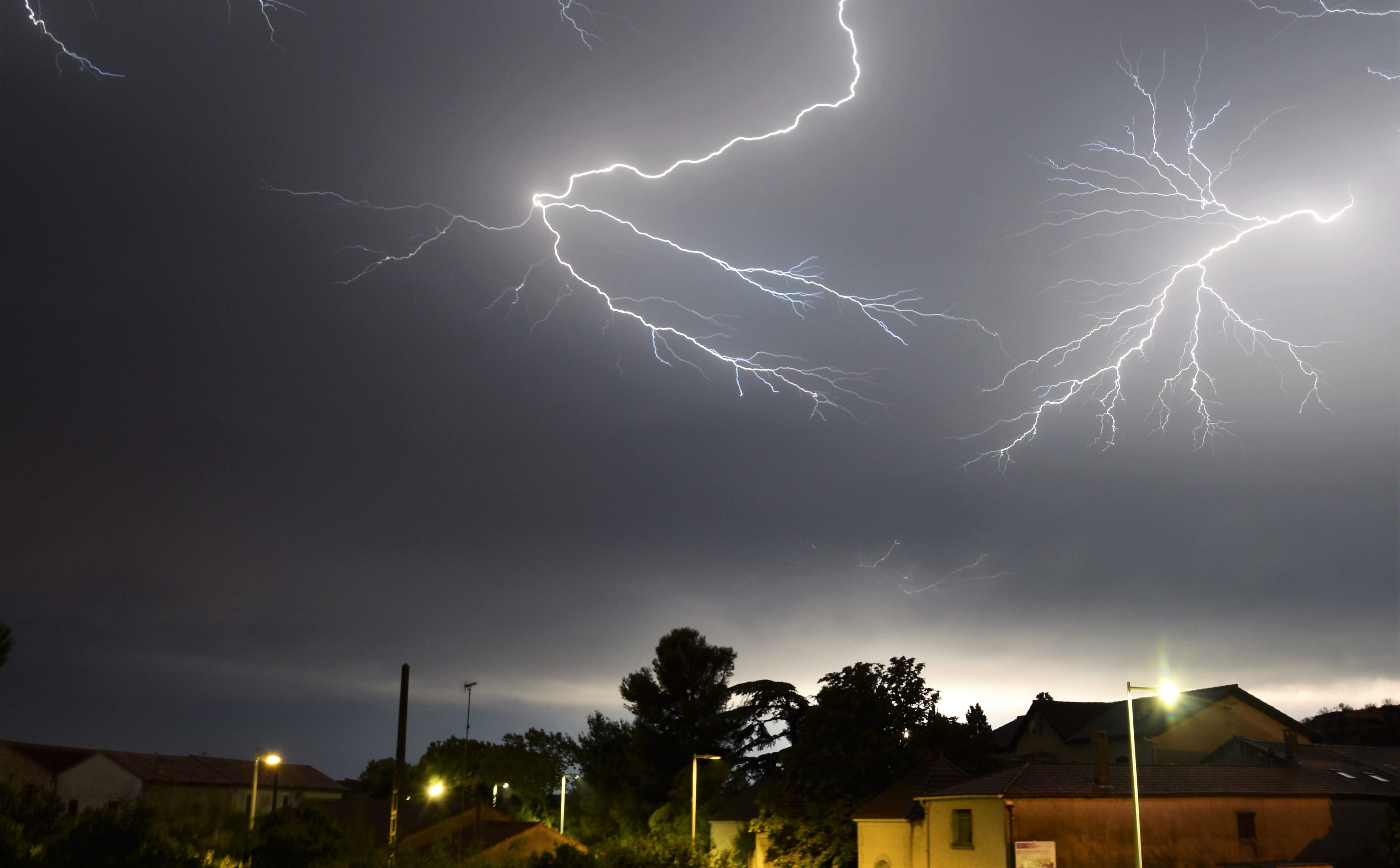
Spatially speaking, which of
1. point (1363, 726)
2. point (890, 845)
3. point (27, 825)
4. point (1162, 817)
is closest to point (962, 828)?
point (890, 845)

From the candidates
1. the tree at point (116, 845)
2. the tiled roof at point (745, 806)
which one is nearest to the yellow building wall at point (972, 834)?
the tiled roof at point (745, 806)

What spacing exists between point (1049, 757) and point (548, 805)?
33833 millimetres

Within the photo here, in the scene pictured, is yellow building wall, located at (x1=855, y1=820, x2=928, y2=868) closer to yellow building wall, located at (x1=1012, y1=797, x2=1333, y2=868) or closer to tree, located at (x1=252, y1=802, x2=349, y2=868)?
yellow building wall, located at (x1=1012, y1=797, x2=1333, y2=868)

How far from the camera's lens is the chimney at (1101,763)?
28031 mm

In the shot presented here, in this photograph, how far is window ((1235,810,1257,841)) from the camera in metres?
28.3

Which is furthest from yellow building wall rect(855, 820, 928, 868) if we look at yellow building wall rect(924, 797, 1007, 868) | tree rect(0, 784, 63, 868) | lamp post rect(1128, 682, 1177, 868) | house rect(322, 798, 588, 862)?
tree rect(0, 784, 63, 868)

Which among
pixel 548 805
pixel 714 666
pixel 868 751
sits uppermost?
pixel 714 666

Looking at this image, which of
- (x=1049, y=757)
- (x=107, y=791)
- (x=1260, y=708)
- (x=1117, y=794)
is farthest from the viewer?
(x=107, y=791)

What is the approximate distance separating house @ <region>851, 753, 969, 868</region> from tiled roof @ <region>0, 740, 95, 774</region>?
51.4 m

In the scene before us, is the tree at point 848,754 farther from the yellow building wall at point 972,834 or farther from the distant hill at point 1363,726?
the distant hill at point 1363,726

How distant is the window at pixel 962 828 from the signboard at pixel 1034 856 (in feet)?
7.11

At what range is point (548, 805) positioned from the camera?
224 feet

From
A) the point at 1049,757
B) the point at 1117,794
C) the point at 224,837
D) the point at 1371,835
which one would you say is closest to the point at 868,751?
the point at 1117,794

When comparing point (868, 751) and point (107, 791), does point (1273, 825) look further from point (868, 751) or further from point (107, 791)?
point (107, 791)
